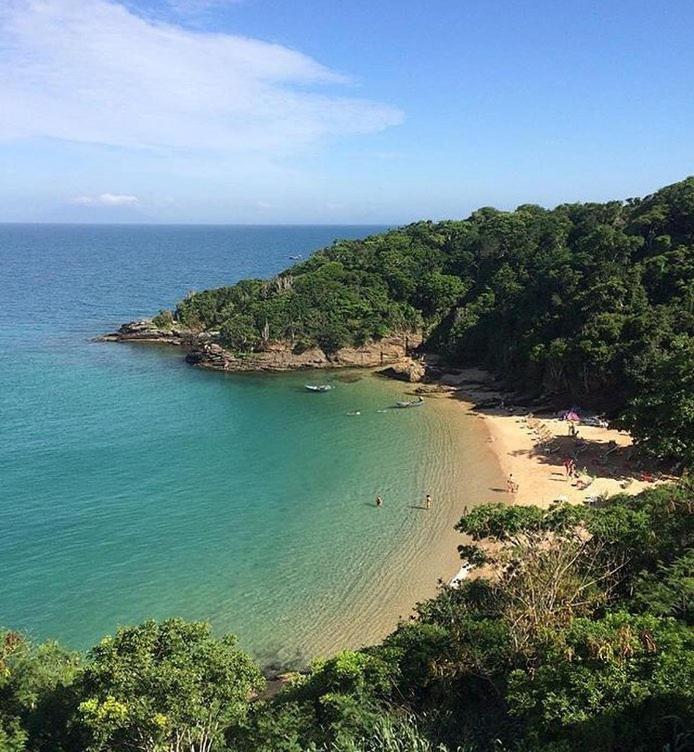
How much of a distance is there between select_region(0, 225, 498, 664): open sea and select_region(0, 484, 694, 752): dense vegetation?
21.8 feet

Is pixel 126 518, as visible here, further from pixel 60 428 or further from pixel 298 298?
pixel 298 298

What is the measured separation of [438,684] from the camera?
12391mm

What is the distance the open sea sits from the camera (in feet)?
67.9

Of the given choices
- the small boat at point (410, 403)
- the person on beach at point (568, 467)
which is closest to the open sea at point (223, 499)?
the small boat at point (410, 403)

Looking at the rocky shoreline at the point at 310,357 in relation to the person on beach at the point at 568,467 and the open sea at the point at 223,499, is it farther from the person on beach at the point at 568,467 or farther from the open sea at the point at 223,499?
the person on beach at the point at 568,467

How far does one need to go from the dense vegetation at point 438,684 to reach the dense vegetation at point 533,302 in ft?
47.4

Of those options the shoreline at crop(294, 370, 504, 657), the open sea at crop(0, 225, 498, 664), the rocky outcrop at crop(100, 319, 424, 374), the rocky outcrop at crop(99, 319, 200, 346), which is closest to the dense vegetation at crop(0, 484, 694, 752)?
the shoreline at crop(294, 370, 504, 657)

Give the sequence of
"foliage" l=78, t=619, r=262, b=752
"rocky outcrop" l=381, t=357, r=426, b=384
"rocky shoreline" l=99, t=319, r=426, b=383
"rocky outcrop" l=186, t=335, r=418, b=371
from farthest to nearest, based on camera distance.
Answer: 1. "rocky outcrop" l=186, t=335, r=418, b=371
2. "rocky shoreline" l=99, t=319, r=426, b=383
3. "rocky outcrop" l=381, t=357, r=426, b=384
4. "foliage" l=78, t=619, r=262, b=752

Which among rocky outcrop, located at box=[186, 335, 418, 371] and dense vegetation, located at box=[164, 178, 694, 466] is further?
rocky outcrop, located at box=[186, 335, 418, 371]

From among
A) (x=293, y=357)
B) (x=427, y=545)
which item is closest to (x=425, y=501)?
(x=427, y=545)

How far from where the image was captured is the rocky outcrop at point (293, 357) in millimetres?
52969

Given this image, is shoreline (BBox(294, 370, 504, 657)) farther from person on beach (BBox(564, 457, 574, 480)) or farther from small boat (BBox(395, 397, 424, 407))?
small boat (BBox(395, 397, 424, 407))

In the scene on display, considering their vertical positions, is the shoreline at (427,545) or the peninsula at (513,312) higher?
the peninsula at (513,312)

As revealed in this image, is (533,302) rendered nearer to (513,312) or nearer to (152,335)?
(513,312)
